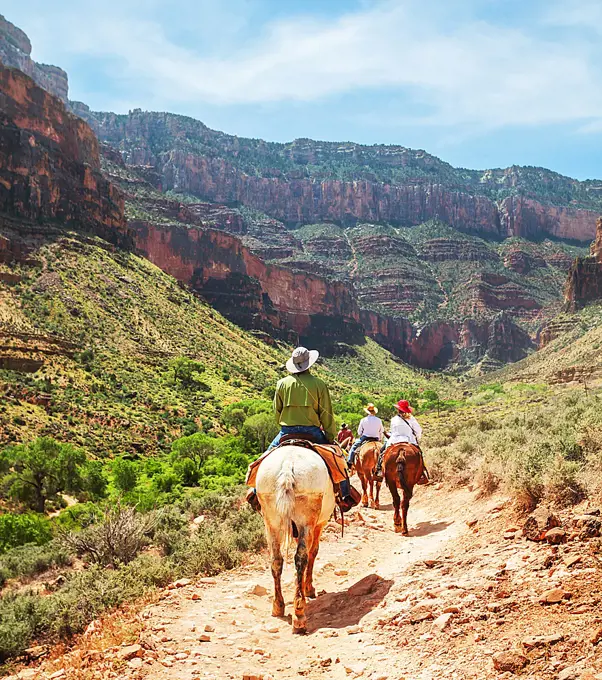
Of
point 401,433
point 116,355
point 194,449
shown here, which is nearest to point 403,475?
point 401,433

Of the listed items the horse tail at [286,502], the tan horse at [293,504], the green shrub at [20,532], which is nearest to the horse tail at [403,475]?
the tan horse at [293,504]

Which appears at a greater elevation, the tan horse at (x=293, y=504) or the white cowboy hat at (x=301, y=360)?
the white cowboy hat at (x=301, y=360)

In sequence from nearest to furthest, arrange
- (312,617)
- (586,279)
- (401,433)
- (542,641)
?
1. (542,641)
2. (312,617)
3. (401,433)
4. (586,279)

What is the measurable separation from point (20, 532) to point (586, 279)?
121 meters

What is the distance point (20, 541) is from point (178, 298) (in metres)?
70.1

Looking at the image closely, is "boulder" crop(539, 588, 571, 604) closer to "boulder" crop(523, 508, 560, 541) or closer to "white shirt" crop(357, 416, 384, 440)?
"boulder" crop(523, 508, 560, 541)

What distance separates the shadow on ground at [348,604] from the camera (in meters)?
7.33

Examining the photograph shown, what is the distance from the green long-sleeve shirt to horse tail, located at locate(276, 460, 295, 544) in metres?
1.31

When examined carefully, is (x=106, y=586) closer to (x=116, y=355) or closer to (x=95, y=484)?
(x=95, y=484)

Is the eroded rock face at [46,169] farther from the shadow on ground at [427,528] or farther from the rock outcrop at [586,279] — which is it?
the rock outcrop at [586,279]

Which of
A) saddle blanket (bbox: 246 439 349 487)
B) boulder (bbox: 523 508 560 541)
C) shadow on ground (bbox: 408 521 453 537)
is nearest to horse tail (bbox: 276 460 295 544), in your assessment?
saddle blanket (bbox: 246 439 349 487)

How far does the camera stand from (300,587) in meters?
7.26

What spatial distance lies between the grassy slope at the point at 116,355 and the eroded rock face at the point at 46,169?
7.79m

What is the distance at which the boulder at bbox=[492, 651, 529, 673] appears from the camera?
450 cm
